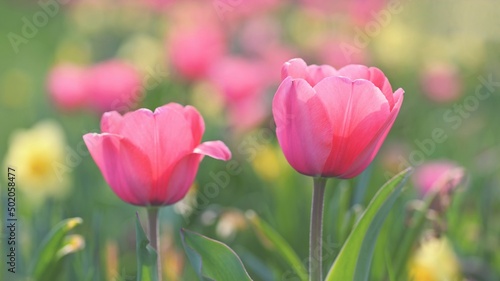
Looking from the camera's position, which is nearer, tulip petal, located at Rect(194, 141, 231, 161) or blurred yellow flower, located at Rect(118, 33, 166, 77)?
tulip petal, located at Rect(194, 141, 231, 161)

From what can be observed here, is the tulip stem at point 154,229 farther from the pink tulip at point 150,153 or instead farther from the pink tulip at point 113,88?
the pink tulip at point 113,88

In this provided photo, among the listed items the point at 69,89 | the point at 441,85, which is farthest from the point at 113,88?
the point at 441,85

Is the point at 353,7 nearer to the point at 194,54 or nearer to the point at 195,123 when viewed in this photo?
the point at 194,54

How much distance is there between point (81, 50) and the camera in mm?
3975

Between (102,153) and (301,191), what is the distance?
86 cm

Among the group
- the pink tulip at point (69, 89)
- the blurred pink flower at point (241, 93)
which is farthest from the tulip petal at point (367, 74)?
the pink tulip at point (69, 89)

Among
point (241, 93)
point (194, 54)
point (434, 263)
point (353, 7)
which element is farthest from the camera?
point (353, 7)

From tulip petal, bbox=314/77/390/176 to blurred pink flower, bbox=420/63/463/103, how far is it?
2.00 m

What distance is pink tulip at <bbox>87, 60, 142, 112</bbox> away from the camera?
236cm

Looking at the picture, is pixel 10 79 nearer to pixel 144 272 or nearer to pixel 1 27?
pixel 1 27

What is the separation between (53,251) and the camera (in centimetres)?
111

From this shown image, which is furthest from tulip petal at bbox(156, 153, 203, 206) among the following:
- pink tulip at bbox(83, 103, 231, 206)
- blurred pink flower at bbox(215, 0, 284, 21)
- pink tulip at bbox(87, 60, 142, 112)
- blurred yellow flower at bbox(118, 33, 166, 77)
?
blurred pink flower at bbox(215, 0, 284, 21)

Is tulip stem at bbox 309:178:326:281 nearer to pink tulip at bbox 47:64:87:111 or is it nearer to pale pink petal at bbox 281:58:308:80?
pale pink petal at bbox 281:58:308:80

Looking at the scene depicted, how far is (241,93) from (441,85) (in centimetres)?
79
